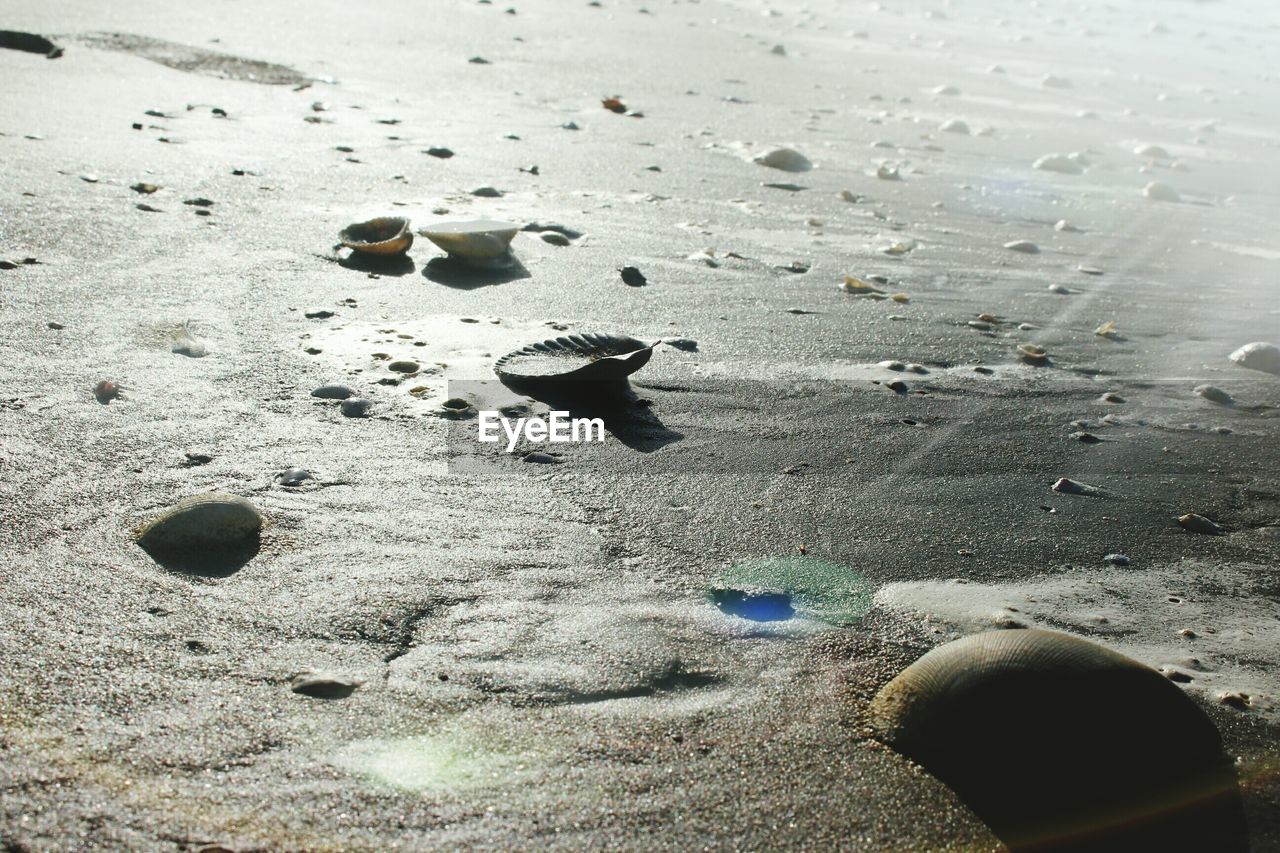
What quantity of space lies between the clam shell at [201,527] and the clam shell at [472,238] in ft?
6.35

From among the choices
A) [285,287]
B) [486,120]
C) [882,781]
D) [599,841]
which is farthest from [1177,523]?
[486,120]

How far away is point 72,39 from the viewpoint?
6.36m

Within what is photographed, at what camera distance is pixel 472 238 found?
410 centimetres

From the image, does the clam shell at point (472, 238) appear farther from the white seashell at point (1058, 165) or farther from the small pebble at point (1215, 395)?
the white seashell at point (1058, 165)

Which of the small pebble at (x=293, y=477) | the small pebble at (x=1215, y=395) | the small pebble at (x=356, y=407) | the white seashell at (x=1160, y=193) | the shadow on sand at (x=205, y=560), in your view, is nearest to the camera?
the shadow on sand at (x=205, y=560)

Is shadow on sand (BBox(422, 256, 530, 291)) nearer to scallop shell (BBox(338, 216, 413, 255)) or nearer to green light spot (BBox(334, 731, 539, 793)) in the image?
scallop shell (BBox(338, 216, 413, 255))

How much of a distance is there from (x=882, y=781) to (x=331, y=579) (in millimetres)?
1113

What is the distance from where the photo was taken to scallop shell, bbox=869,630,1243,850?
5.81ft

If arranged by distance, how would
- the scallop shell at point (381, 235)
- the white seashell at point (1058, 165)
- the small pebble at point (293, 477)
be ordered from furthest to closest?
the white seashell at point (1058, 165) < the scallop shell at point (381, 235) < the small pebble at point (293, 477)

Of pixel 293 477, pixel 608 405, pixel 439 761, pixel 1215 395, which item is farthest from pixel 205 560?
pixel 1215 395

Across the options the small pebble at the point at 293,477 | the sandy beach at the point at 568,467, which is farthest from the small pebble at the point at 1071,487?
the small pebble at the point at 293,477

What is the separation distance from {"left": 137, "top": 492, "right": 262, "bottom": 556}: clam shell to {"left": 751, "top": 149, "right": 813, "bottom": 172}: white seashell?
173 inches

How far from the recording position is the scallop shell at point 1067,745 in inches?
69.7

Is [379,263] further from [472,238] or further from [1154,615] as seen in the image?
[1154,615]
